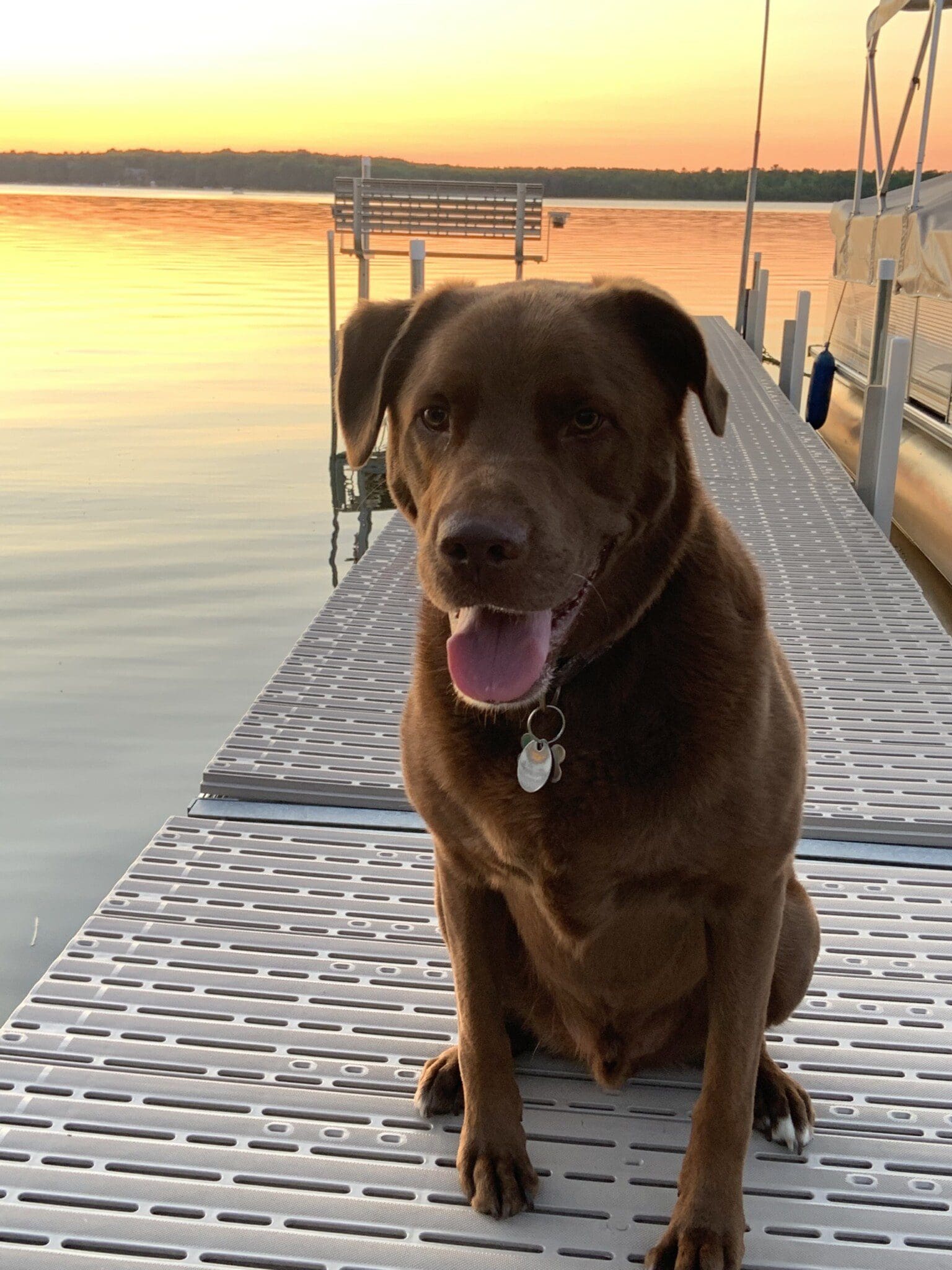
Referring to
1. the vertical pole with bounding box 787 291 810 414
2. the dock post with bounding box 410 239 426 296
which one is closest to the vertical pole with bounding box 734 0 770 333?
the vertical pole with bounding box 787 291 810 414

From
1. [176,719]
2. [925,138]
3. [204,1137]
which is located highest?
[925,138]

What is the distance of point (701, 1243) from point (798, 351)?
1227 centimetres

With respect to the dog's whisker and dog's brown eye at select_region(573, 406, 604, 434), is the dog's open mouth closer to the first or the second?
the dog's whisker

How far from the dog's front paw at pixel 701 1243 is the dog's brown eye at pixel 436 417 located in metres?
1.25

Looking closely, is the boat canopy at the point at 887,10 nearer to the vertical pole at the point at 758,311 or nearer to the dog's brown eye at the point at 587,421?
the vertical pole at the point at 758,311

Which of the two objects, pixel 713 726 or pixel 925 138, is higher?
pixel 925 138

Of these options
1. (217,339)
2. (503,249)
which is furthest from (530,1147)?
(503,249)

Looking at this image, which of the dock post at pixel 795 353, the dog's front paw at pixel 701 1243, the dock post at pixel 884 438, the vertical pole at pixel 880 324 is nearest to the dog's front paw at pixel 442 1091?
the dog's front paw at pixel 701 1243

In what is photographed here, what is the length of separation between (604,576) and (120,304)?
1966 cm

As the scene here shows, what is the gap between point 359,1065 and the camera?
2.28 m

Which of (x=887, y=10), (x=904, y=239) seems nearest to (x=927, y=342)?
(x=904, y=239)

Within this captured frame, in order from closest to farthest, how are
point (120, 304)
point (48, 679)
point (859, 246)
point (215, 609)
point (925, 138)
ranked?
1. point (48, 679)
2. point (215, 609)
3. point (925, 138)
4. point (859, 246)
5. point (120, 304)

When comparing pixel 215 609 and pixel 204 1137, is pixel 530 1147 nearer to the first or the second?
pixel 204 1137

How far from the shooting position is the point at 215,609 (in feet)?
23.9
